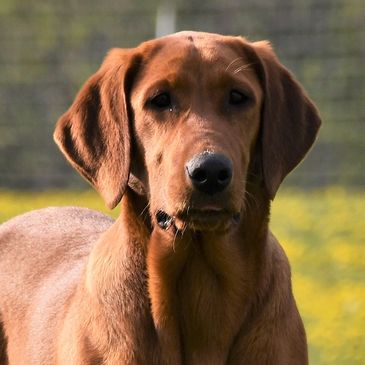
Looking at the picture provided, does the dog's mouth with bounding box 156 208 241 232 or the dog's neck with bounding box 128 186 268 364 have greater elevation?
the dog's mouth with bounding box 156 208 241 232

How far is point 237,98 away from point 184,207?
2.10ft

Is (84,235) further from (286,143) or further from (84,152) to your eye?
(286,143)

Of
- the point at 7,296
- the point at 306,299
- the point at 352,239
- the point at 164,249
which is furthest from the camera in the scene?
the point at 352,239

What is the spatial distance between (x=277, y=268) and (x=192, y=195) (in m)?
0.72

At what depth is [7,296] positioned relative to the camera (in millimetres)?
7160

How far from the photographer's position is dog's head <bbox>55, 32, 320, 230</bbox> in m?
5.69

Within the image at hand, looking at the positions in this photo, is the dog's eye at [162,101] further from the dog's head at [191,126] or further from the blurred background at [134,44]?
the blurred background at [134,44]

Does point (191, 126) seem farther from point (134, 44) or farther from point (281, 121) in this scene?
point (134, 44)

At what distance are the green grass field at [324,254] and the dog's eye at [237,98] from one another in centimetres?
311

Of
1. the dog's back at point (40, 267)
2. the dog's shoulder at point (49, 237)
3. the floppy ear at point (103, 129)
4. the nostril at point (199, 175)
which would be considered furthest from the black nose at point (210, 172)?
the dog's shoulder at point (49, 237)

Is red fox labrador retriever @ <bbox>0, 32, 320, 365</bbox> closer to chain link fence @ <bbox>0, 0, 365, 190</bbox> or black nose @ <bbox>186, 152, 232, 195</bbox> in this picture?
black nose @ <bbox>186, 152, 232, 195</bbox>

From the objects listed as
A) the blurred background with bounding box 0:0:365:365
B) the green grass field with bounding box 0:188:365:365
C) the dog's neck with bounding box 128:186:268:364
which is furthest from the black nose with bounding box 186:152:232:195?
the blurred background with bounding box 0:0:365:365

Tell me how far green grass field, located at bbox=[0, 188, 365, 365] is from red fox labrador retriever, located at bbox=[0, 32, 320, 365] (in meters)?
2.78

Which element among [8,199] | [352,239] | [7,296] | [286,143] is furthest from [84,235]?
[8,199]
